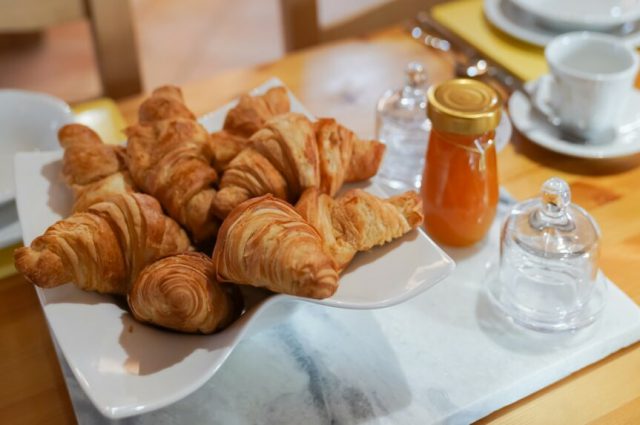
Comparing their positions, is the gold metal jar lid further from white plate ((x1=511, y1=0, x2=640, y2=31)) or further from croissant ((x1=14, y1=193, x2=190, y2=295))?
white plate ((x1=511, y1=0, x2=640, y2=31))

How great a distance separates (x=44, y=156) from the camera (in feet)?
2.39

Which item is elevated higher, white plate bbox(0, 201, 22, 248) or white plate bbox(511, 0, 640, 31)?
white plate bbox(511, 0, 640, 31)

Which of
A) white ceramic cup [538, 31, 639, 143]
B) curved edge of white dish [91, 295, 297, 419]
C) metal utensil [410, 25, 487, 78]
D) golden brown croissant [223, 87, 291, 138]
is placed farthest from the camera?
metal utensil [410, 25, 487, 78]

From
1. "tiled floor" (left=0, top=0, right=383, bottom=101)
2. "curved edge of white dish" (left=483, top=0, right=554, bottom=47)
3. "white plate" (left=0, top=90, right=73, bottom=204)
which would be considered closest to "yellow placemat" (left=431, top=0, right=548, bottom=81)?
"curved edge of white dish" (left=483, top=0, right=554, bottom=47)

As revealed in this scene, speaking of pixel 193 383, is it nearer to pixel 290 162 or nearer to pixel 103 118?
pixel 290 162

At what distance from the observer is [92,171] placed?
0.68 meters

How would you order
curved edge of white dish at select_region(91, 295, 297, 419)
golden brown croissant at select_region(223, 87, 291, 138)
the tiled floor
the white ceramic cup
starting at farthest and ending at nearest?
the tiled floor → the white ceramic cup → golden brown croissant at select_region(223, 87, 291, 138) → curved edge of white dish at select_region(91, 295, 297, 419)

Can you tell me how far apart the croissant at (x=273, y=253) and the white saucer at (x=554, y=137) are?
45 centimetres

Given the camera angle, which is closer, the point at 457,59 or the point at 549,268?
the point at 549,268

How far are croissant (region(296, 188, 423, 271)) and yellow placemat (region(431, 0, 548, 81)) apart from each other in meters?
0.50

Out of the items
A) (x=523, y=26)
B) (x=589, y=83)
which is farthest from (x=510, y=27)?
(x=589, y=83)

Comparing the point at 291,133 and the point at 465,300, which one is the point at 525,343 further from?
the point at 291,133

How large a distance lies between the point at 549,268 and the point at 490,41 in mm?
500

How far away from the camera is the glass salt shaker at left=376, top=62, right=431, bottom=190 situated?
89cm
